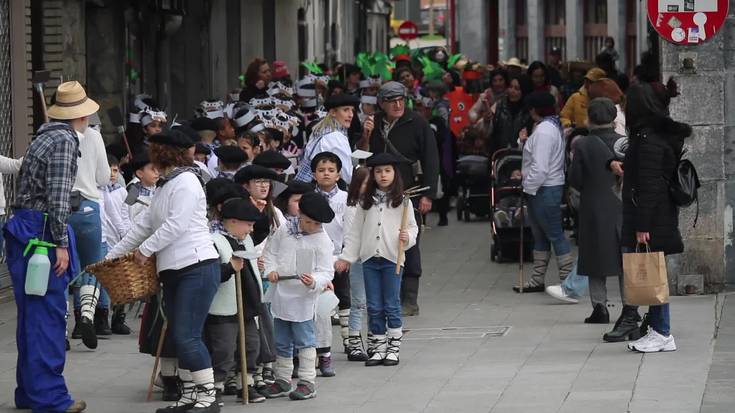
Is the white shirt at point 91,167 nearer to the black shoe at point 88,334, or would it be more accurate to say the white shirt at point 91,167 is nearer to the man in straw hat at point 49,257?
the black shoe at point 88,334

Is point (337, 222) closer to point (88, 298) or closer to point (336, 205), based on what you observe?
point (336, 205)

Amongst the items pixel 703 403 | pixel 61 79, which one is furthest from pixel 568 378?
pixel 61 79

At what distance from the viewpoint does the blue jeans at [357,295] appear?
39.5 ft

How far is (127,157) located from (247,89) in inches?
233

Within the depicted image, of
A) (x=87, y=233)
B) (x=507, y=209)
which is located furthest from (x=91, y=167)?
(x=507, y=209)

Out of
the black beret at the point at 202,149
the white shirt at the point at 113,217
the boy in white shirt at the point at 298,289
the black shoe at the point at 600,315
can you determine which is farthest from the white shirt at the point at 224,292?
the black shoe at the point at 600,315

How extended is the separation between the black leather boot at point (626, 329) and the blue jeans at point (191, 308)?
3662 millimetres

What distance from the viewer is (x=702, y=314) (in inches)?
541

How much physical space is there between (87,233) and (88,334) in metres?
0.86

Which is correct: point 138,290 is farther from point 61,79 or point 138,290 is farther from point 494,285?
point 61,79

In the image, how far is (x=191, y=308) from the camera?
9.78 metres

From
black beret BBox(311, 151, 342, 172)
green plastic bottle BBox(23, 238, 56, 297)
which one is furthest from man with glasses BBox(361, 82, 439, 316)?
green plastic bottle BBox(23, 238, 56, 297)

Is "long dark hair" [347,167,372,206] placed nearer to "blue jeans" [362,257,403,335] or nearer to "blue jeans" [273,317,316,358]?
"blue jeans" [362,257,403,335]

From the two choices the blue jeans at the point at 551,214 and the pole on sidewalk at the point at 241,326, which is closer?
the pole on sidewalk at the point at 241,326
